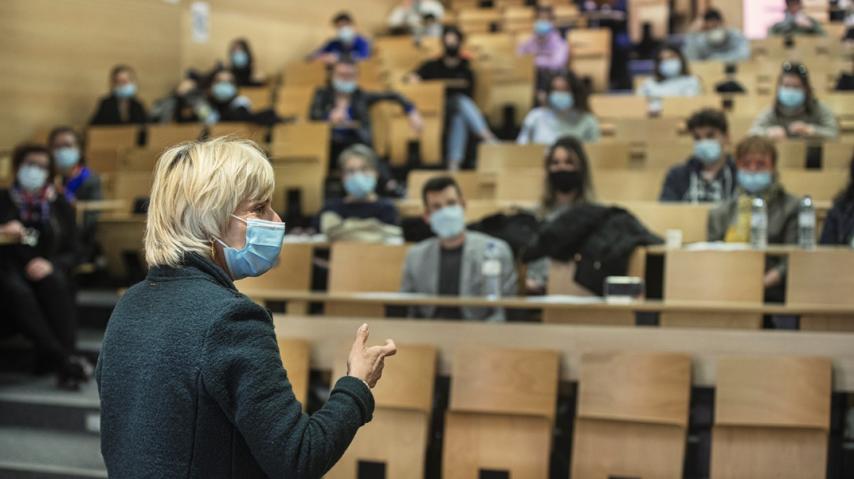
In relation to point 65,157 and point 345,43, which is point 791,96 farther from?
point 345,43

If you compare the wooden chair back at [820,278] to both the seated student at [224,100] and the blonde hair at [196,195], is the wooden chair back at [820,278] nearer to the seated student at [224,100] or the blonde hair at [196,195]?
the blonde hair at [196,195]

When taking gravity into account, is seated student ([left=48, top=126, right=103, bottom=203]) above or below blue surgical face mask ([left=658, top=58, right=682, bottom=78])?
below

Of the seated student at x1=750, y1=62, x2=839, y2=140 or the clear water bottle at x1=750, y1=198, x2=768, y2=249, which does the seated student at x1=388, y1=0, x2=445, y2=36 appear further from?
Answer: the clear water bottle at x1=750, y1=198, x2=768, y2=249

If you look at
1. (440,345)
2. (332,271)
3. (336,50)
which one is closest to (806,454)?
(440,345)

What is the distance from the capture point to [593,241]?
353 cm

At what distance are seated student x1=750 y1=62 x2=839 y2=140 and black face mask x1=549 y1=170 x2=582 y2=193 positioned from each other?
1.63m

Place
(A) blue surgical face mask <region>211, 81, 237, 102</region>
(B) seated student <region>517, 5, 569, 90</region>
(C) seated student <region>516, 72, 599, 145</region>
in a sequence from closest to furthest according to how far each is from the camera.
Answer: (C) seated student <region>516, 72, 599, 145</region> < (A) blue surgical face mask <region>211, 81, 237, 102</region> < (B) seated student <region>517, 5, 569, 90</region>

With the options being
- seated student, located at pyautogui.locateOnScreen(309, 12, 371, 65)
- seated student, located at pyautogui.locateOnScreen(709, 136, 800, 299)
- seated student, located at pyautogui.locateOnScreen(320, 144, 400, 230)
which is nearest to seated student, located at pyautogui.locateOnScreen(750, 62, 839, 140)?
seated student, located at pyautogui.locateOnScreen(709, 136, 800, 299)

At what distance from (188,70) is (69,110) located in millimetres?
838

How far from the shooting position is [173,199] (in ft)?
4.45

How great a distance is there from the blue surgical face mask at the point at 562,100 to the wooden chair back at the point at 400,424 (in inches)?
125

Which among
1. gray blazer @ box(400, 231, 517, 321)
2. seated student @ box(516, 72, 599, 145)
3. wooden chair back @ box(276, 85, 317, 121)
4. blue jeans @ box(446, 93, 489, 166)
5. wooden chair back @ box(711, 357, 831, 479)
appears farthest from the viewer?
wooden chair back @ box(276, 85, 317, 121)

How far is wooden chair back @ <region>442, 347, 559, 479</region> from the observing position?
2.82 m

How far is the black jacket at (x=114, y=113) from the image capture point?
22.7ft
